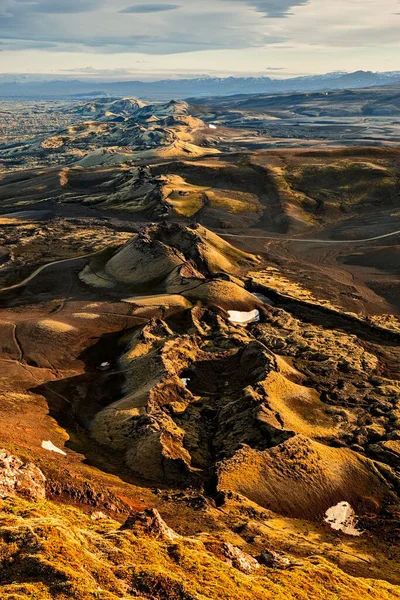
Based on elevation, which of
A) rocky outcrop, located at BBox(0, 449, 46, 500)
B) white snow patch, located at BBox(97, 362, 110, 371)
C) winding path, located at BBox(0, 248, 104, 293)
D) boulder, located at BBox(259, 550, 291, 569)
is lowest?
white snow patch, located at BBox(97, 362, 110, 371)

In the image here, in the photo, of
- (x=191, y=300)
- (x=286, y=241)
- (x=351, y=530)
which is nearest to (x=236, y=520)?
(x=351, y=530)

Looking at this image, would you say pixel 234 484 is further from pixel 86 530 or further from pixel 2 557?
pixel 2 557

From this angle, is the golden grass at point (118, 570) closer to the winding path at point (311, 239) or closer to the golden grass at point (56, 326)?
the golden grass at point (56, 326)

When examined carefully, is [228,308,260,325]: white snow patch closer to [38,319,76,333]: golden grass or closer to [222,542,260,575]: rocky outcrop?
[38,319,76,333]: golden grass

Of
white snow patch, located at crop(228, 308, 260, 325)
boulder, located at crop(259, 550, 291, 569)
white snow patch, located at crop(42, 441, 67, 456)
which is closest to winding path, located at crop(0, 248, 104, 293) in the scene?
white snow patch, located at crop(228, 308, 260, 325)

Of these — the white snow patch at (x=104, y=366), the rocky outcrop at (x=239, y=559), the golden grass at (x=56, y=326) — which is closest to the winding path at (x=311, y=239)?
the golden grass at (x=56, y=326)

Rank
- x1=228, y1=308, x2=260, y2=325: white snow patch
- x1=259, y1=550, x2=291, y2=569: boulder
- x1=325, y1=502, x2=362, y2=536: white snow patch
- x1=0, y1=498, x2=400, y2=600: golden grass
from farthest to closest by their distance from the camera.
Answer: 1. x1=228, y1=308, x2=260, y2=325: white snow patch
2. x1=325, y1=502, x2=362, y2=536: white snow patch
3. x1=259, y1=550, x2=291, y2=569: boulder
4. x1=0, y1=498, x2=400, y2=600: golden grass

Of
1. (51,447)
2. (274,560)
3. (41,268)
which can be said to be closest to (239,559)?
(274,560)
